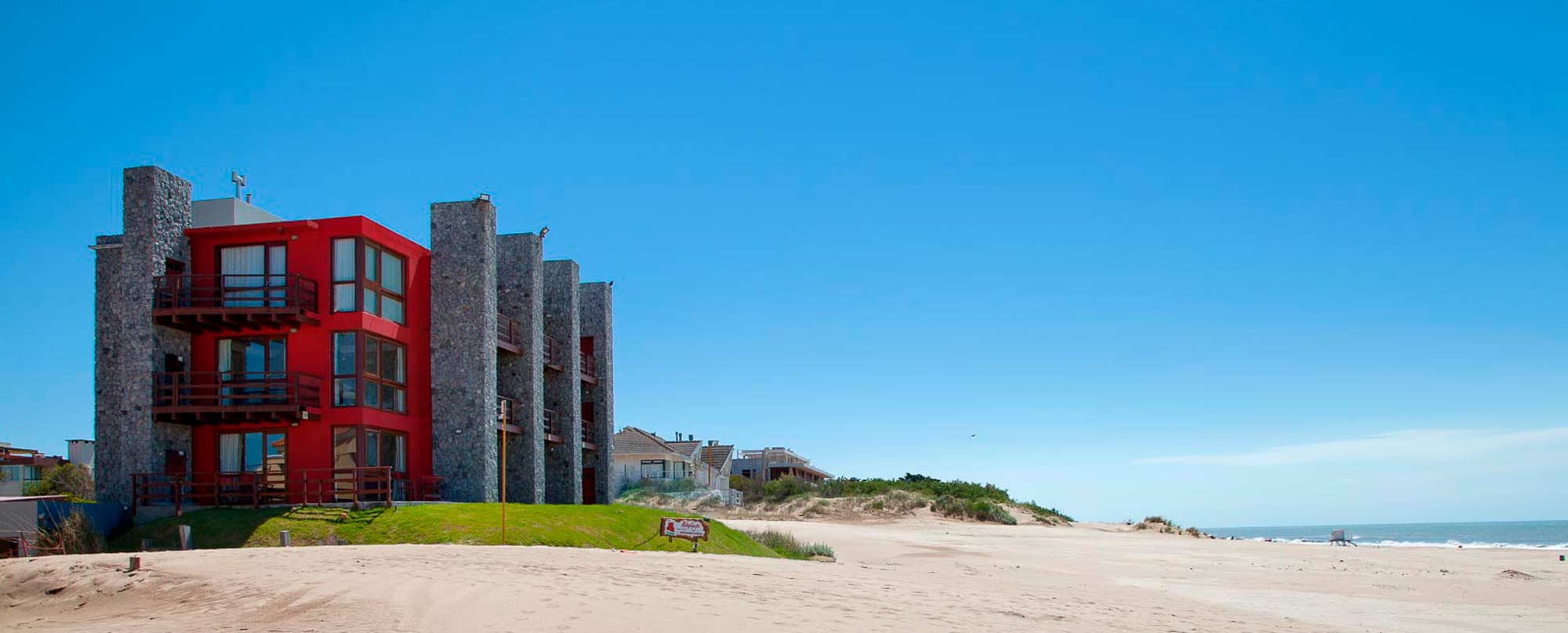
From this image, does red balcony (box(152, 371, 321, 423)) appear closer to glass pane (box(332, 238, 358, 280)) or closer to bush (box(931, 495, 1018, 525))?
glass pane (box(332, 238, 358, 280))

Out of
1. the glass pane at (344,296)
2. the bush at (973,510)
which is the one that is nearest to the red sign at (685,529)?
the glass pane at (344,296)

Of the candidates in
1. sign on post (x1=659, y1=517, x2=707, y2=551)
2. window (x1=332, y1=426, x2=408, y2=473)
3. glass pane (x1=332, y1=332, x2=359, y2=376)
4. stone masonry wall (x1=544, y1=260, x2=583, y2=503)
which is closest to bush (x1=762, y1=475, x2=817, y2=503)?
stone masonry wall (x1=544, y1=260, x2=583, y2=503)

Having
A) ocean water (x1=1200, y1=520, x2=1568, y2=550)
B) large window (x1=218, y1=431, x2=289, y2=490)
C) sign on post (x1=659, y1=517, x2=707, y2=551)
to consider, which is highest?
large window (x1=218, y1=431, x2=289, y2=490)

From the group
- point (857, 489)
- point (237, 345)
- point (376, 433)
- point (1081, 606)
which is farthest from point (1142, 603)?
point (857, 489)

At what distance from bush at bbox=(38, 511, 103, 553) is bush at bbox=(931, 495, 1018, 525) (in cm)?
3805

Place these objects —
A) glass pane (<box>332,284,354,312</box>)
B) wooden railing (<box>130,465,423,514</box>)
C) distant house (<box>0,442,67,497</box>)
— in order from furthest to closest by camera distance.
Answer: distant house (<box>0,442,67,497</box>) < glass pane (<box>332,284,354,312</box>) < wooden railing (<box>130,465,423,514</box>)

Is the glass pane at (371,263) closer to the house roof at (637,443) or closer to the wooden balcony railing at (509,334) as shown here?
the wooden balcony railing at (509,334)

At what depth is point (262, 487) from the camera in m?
28.3

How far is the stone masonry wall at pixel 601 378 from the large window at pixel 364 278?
11.3 metres

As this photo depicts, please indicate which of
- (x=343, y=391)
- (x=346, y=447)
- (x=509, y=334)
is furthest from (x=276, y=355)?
(x=509, y=334)

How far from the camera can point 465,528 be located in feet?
78.1

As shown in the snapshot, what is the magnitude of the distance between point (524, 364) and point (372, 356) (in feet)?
20.7

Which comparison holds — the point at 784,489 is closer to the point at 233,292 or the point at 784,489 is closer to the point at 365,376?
the point at 365,376

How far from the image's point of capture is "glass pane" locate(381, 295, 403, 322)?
31.8 metres
